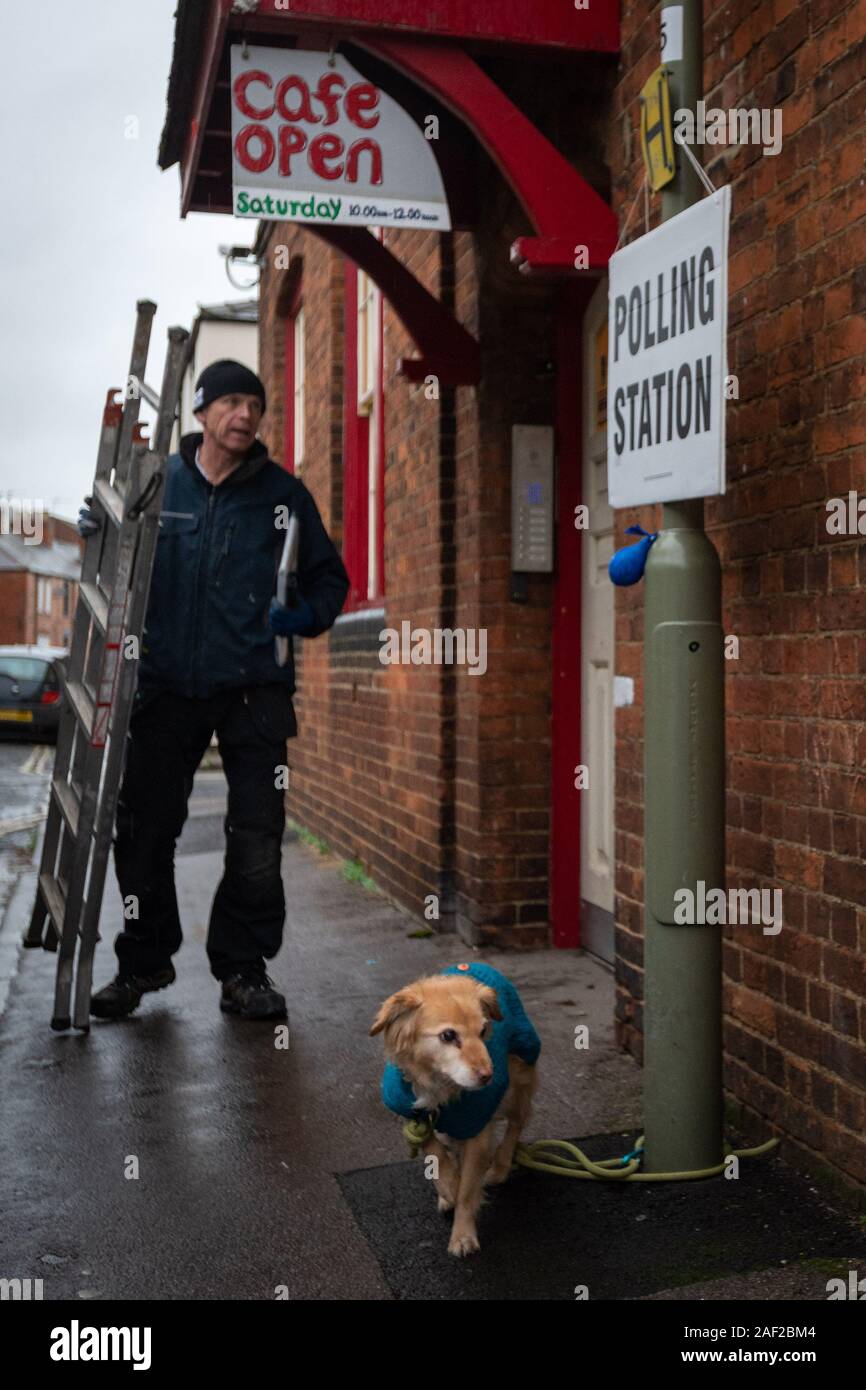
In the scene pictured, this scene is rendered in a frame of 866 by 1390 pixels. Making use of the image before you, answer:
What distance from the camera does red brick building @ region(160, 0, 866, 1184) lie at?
315cm

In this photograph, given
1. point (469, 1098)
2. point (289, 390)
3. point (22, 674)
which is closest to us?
point (469, 1098)

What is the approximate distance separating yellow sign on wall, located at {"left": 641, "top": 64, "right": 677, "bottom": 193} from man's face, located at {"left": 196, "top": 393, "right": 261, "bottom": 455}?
204 centimetres

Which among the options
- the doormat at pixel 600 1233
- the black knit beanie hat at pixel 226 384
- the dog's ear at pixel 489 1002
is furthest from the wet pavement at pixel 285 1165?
the black knit beanie hat at pixel 226 384

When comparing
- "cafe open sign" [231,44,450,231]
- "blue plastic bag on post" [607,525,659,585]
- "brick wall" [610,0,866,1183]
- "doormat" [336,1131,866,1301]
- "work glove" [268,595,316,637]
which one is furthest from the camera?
"work glove" [268,595,316,637]

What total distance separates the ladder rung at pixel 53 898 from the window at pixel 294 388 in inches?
270

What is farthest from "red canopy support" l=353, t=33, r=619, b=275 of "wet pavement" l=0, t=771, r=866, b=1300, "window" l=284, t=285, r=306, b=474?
"window" l=284, t=285, r=306, b=474

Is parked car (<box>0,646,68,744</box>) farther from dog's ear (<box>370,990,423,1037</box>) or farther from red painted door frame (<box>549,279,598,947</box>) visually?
dog's ear (<box>370,990,423,1037</box>)

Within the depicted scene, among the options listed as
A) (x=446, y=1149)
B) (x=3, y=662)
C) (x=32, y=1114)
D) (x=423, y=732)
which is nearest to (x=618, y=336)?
(x=446, y=1149)

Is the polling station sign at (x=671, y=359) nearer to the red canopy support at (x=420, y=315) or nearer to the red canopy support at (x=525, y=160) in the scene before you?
the red canopy support at (x=525, y=160)

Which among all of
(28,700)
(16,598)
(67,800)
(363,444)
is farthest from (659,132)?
(16,598)

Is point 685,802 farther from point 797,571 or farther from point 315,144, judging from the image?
point 315,144

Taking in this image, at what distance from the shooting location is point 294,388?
489 inches

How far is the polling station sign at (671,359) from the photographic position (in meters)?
2.96

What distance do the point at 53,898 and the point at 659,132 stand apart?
321cm
